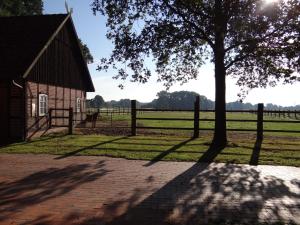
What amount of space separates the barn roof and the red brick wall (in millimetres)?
1111

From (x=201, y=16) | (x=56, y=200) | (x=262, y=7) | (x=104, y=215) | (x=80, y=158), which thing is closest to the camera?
(x=104, y=215)

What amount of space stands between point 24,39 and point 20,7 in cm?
2125

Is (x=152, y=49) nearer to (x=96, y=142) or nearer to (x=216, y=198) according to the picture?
(x=96, y=142)

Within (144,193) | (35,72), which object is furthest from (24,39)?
(144,193)

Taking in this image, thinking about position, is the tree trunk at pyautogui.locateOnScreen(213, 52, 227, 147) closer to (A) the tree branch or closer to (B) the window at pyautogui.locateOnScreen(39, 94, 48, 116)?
(A) the tree branch

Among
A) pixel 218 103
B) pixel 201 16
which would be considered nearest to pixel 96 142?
pixel 218 103

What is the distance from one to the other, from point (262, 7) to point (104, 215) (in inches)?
451

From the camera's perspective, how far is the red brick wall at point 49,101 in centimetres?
2002

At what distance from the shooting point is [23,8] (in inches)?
1619

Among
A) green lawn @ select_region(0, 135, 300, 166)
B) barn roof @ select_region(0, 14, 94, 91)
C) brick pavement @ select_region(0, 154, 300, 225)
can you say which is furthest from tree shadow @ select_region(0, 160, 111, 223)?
barn roof @ select_region(0, 14, 94, 91)

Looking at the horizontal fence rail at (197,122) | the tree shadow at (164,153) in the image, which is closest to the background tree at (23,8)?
the horizontal fence rail at (197,122)

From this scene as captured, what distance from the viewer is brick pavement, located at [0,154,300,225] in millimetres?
6887

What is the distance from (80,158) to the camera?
13344 mm

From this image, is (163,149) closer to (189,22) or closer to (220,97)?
(220,97)
